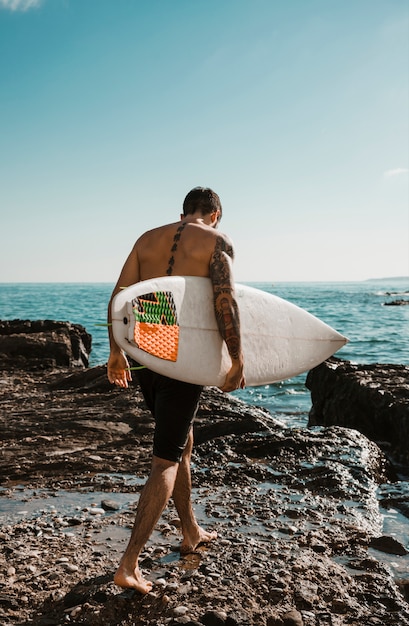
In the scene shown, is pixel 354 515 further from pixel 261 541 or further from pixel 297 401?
pixel 297 401

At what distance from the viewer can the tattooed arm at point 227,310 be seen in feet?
10.8

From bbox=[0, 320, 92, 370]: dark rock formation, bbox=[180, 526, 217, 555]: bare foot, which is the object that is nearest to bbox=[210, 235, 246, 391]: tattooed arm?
bbox=[180, 526, 217, 555]: bare foot

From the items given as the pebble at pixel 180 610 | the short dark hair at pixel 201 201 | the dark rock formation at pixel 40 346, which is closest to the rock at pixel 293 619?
the pebble at pixel 180 610

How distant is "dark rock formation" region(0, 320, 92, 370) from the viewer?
1233 centimetres

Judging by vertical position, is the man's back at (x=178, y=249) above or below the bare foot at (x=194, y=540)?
above

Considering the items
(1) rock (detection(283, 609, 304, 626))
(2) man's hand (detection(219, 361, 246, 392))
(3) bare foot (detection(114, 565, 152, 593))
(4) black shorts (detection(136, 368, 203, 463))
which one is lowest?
(1) rock (detection(283, 609, 304, 626))

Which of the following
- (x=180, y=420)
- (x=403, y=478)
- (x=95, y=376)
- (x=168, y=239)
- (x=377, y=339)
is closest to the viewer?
(x=180, y=420)

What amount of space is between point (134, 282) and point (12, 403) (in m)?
5.66

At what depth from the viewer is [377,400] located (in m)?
7.23

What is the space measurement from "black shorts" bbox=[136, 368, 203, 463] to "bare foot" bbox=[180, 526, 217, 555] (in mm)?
688

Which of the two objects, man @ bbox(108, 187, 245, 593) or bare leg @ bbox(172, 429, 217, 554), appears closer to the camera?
man @ bbox(108, 187, 245, 593)

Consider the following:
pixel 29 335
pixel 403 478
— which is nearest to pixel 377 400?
pixel 403 478

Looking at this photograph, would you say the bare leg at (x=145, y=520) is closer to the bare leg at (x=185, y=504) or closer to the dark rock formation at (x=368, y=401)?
the bare leg at (x=185, y=504)

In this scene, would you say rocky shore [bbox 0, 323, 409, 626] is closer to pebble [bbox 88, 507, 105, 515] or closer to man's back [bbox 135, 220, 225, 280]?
pebble [bbox 88, 507, 105, 515]
